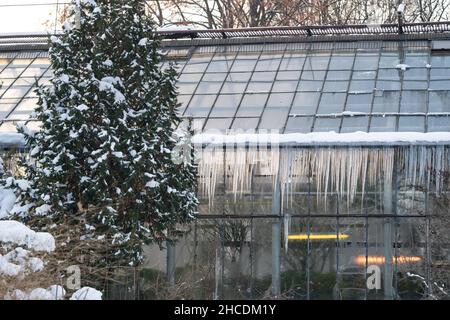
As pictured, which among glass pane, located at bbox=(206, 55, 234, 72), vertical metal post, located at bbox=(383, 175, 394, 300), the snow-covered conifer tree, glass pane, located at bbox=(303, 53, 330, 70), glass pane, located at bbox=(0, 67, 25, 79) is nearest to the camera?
the snow-covered conifer tree

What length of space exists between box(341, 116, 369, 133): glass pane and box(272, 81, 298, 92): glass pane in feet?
6.36

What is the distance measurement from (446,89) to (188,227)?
5.99 m

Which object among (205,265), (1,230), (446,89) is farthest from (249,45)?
(1,230)

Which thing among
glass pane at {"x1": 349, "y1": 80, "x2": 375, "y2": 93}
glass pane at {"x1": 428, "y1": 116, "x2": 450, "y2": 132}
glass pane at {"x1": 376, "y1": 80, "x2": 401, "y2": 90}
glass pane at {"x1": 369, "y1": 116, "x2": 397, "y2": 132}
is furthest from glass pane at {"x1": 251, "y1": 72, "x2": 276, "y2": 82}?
glass pane at {"x1": 428, "y1": 116, "x2": 450, "y2": 132}

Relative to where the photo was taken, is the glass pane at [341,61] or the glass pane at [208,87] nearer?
the glass pane at [208,87]

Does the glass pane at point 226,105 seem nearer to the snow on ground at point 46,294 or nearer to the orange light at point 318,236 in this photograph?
the orange light at point 318,236

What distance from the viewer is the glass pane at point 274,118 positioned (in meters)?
20.2

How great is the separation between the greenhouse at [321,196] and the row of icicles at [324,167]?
19 mm

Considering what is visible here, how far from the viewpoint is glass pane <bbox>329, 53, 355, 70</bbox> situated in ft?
73.7

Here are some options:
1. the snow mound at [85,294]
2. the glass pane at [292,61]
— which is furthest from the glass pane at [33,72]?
the snow mound at [85,294]

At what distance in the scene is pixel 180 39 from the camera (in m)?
24.9

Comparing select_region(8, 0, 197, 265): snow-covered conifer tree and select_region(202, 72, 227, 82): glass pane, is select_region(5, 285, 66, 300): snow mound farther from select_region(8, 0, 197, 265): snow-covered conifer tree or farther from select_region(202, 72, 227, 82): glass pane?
select_region(202, 72, 227, 82): glass pane
